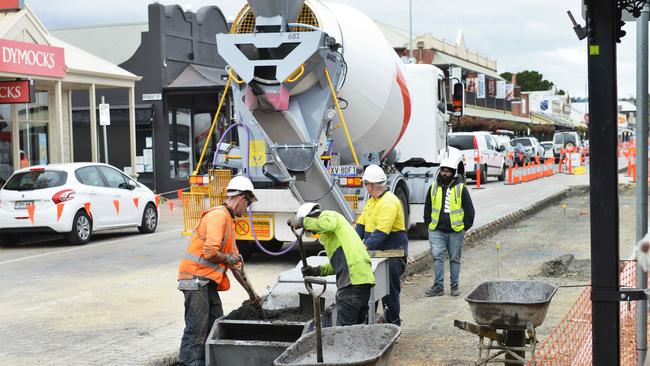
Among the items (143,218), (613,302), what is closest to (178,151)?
(143,218)

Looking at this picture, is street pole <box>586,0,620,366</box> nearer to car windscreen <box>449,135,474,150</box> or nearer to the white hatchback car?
the white hatchback car

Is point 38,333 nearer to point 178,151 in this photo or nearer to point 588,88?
point 588,88

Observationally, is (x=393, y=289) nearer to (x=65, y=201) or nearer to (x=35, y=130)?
(x=65, y=201)

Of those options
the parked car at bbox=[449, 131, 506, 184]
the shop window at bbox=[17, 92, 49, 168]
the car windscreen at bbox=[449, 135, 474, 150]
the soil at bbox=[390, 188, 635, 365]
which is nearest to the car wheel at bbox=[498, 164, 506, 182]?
the parked car at bbox=[449, 131, 506, 184]

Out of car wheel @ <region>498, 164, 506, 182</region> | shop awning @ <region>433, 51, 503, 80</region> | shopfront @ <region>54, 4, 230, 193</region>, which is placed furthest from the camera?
shop awning @ <region>433, 51, 503, 80</region>

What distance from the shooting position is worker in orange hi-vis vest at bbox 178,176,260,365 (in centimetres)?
694

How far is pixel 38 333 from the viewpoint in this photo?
8648 mm

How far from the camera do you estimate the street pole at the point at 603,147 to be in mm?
4949

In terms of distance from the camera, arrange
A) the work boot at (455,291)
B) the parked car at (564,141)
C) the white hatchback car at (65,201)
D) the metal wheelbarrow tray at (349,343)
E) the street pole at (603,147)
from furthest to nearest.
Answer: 1. the parked car at (564,141)
2. the white hatchback car at (65,201)
3. the work boot at (455,291)
4. the metal wheelbarrow tray at (349,343)
5. the street pole at (603,147)

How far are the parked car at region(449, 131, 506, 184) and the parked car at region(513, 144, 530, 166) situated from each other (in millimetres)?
3785

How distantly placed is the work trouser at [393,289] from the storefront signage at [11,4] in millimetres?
15475

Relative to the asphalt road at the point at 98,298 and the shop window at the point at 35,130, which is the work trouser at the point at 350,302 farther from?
the shop window at the point at 35,130

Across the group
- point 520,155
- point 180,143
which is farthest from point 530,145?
point 180,143

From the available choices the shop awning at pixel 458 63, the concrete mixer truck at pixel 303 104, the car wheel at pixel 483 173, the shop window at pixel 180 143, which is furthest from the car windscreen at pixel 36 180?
the shop awning at pixel 458 63
